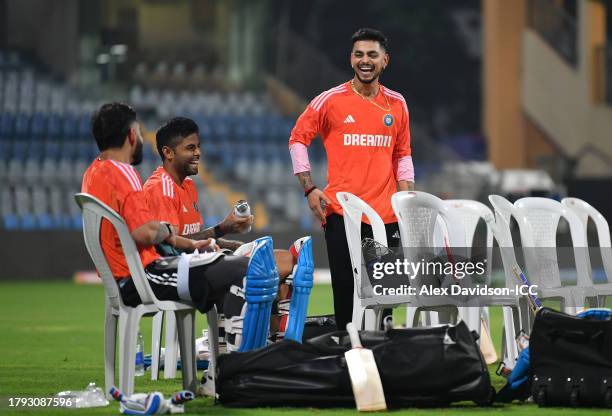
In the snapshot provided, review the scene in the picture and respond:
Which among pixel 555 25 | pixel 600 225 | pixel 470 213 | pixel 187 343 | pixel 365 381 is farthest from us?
pixel 555 25

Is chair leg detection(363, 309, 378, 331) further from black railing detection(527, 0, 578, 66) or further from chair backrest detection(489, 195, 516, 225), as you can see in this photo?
black railing detection(527, 0, 578, 66)

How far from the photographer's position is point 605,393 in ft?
20.0

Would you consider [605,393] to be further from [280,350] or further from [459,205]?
[459,205]

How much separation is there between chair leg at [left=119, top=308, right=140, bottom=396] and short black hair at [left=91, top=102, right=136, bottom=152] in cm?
85

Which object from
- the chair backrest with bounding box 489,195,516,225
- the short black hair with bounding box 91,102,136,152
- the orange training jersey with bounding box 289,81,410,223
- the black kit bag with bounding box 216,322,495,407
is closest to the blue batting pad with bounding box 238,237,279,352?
the black kit bag with bounding box 216,322,495,407

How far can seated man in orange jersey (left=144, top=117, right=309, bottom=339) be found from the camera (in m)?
7.11

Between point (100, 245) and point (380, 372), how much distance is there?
1532mm

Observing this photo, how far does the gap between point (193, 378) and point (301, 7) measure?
36065 millimetres

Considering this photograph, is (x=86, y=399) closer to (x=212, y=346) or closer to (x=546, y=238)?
(x=212, y=346)

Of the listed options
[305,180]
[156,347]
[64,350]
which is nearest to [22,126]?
[64,350]

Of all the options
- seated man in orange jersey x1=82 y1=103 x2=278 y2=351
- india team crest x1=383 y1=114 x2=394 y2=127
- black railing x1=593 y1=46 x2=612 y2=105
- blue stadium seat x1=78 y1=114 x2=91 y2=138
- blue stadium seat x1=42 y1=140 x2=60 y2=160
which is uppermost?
black railing x1=593 y1=46 x2=612 y2=105

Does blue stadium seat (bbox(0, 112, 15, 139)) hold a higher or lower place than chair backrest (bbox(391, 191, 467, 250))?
higher

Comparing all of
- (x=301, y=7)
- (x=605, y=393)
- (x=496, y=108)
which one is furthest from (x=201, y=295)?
(x=301, y=7)

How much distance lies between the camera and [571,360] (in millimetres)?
6152
